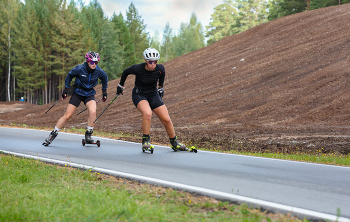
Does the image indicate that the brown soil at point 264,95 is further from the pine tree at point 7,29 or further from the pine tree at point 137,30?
the pine tree at point 137,30

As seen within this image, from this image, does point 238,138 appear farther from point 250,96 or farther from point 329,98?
point 250,96

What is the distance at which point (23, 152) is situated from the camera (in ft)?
28.2

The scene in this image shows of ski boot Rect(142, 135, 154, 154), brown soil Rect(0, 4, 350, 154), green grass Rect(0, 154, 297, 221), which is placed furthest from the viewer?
brown soil Rect(0, 4, 350, 154)

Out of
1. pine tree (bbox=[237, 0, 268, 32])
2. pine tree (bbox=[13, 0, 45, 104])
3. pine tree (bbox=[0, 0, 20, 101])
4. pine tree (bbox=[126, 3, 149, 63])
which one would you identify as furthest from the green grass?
pine tree (bbox=[237, 0, 268, 32])

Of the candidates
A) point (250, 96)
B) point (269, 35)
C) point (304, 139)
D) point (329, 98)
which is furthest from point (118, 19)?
point (304, 139)

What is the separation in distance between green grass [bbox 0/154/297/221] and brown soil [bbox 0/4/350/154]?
275 inches

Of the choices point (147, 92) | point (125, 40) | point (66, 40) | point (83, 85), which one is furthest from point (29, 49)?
point (147, 92)

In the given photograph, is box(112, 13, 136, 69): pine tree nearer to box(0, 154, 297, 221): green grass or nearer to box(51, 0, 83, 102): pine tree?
box(51, 0, 83, 102): pine tree

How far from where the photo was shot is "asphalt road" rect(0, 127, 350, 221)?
14.3ft

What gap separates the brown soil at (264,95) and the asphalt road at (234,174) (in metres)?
3.99

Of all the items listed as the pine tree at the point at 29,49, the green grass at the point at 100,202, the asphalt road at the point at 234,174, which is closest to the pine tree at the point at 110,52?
the pine tree at the point at 29,49

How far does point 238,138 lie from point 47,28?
4701 centimetres

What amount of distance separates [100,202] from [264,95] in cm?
1717

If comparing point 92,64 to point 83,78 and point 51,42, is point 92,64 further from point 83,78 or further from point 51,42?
point 51,42
